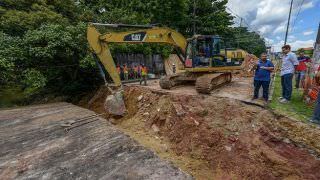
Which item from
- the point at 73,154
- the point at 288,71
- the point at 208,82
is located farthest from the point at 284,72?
the point at 73,154

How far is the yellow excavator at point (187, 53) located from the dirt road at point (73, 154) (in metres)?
2.36

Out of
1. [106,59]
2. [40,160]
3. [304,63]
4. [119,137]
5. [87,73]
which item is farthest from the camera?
[87,73]

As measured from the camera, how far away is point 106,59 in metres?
8.38

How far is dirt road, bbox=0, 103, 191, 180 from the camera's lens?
4.47m

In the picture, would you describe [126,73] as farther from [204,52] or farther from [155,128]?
[155,128]

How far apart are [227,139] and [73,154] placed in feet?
10.8

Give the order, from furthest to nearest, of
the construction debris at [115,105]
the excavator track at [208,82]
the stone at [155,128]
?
the construction debris at [115,105], the excavator track at [208,82], the stone at [155,128]

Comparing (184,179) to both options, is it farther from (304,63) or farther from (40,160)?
(304,63)

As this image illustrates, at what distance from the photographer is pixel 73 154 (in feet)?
17.2

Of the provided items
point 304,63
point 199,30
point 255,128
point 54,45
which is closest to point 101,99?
point 54,45

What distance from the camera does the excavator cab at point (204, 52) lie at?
9.40m

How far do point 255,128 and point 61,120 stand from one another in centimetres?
547

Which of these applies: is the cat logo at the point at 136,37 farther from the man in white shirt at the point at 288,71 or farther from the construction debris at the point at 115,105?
the man in white shirt at the point at 288,71

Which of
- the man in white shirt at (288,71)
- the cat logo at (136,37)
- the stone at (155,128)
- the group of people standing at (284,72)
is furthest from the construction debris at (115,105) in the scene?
the man in white shirt at (288,71)
